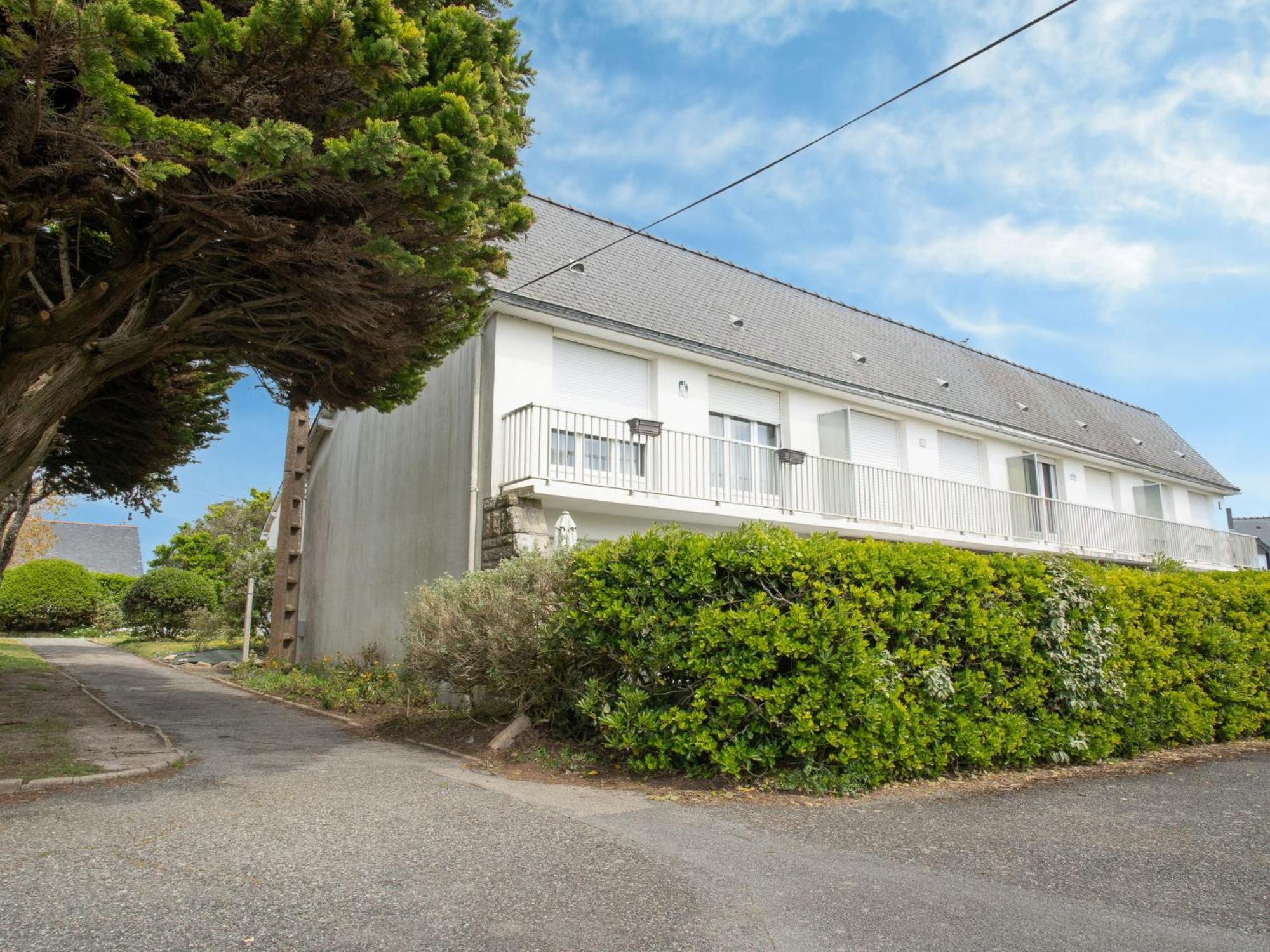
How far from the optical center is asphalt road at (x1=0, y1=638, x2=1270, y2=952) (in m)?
3.26

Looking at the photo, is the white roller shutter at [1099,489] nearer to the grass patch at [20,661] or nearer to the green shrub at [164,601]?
the grass patch at [20,661]

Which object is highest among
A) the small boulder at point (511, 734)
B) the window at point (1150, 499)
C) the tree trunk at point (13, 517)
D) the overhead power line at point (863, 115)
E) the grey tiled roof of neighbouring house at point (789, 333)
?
the grey tiled roof of neighbouring house at point (789, 333)

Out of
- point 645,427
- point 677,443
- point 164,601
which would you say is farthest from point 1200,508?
point 164,601

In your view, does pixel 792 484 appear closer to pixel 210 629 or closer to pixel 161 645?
pixel 210 629

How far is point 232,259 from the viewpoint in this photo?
6.73 metres

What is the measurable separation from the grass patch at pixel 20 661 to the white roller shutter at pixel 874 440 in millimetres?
15606

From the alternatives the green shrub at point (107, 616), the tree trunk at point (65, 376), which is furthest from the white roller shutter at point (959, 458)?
the green shrub at point (107, 616)

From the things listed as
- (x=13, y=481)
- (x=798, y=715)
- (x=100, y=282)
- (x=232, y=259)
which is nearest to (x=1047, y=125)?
(x=798, y=715)

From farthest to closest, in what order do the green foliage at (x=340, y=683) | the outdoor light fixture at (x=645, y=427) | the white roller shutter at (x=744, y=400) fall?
the white roller shutter at (x=744, y=400) → the outdoor light fixture at (x=645, y=427) → the green foliage at (x=340, y=683)

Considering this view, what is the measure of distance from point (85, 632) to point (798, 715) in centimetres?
3412

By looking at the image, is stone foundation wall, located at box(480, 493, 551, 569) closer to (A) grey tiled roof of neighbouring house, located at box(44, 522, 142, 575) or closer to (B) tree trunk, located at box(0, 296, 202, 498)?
(B) tree trunk, located at box(0, 296, 202, 498)

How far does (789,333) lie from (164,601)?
22090 millimetres

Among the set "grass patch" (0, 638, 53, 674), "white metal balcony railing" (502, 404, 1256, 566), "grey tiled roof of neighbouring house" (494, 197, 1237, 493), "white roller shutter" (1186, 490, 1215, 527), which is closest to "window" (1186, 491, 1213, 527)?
"white roller shutter" (1186, 490, 1215, 527)

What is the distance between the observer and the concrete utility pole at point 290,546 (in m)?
15.9
